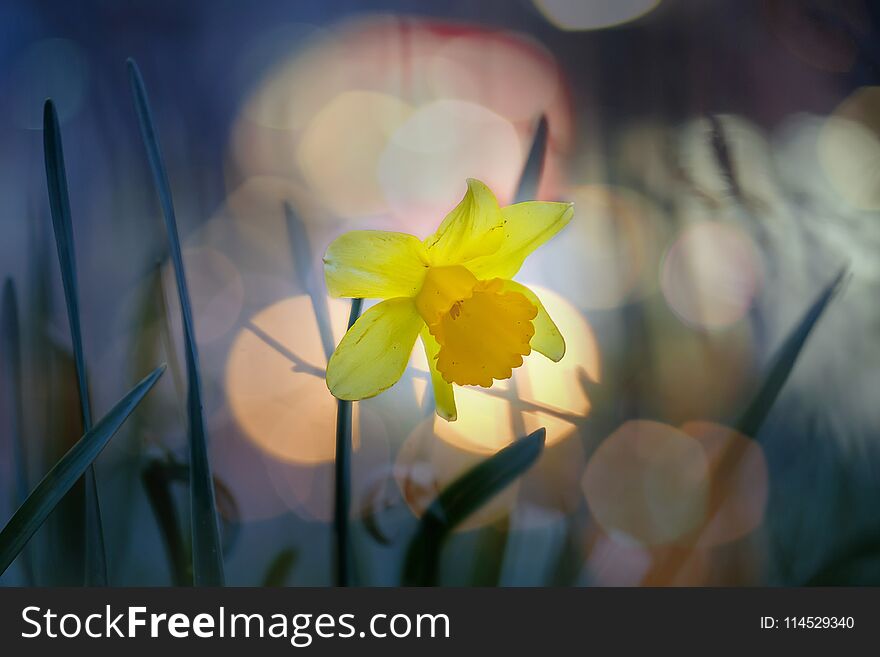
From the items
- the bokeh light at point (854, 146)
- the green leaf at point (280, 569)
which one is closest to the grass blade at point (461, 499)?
the green leaf at point (280, 569)

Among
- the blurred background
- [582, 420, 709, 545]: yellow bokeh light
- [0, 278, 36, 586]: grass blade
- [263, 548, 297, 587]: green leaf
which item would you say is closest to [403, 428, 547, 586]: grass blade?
the blurred background

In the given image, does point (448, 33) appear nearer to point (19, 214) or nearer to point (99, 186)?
point (99, 186)

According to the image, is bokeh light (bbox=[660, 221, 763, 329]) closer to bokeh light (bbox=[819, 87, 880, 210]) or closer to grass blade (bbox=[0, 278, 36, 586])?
bokeh light (bbox=[819, 87, 880, 210])

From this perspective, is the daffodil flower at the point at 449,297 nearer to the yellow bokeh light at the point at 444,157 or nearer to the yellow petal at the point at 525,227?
the yellow petal at the point at 525,227

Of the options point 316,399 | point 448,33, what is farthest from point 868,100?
point 316,399

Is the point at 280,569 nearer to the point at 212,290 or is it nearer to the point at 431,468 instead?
the point at 431,468

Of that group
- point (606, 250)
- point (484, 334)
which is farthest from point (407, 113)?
point (484, 334)
